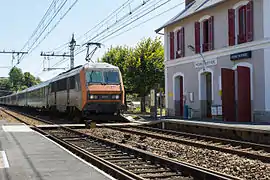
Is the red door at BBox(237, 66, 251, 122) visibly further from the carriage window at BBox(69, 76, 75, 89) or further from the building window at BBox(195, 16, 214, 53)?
the carriage window at BBox(69, 76, 75, 89)

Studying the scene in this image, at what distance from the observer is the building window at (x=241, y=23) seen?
928 inches

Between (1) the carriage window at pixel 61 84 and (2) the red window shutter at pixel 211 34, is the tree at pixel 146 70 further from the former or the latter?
(2) the red window shutter at pixel 211 34

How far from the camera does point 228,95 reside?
24.5m

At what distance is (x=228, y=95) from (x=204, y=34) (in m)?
5.84

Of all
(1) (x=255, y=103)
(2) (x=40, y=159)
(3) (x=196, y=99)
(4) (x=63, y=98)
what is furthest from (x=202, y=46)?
(2) (x=40, y=159)

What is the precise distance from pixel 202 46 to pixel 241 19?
4.34 meters

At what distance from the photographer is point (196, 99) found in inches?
1145

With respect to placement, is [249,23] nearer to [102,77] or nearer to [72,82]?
→ [102,77]

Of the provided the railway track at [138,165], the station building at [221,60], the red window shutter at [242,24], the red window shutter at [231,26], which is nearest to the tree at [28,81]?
the station building at [221,60]

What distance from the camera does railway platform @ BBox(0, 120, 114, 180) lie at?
7.96 meters

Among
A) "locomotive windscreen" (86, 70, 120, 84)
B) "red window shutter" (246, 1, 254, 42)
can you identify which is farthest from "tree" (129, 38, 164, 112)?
"red window shutter" (246, 1, 254, 42)

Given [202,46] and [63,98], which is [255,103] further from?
[63,98]

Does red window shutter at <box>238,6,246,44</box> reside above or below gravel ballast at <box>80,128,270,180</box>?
above

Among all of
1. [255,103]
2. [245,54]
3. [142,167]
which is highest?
[245,54]
